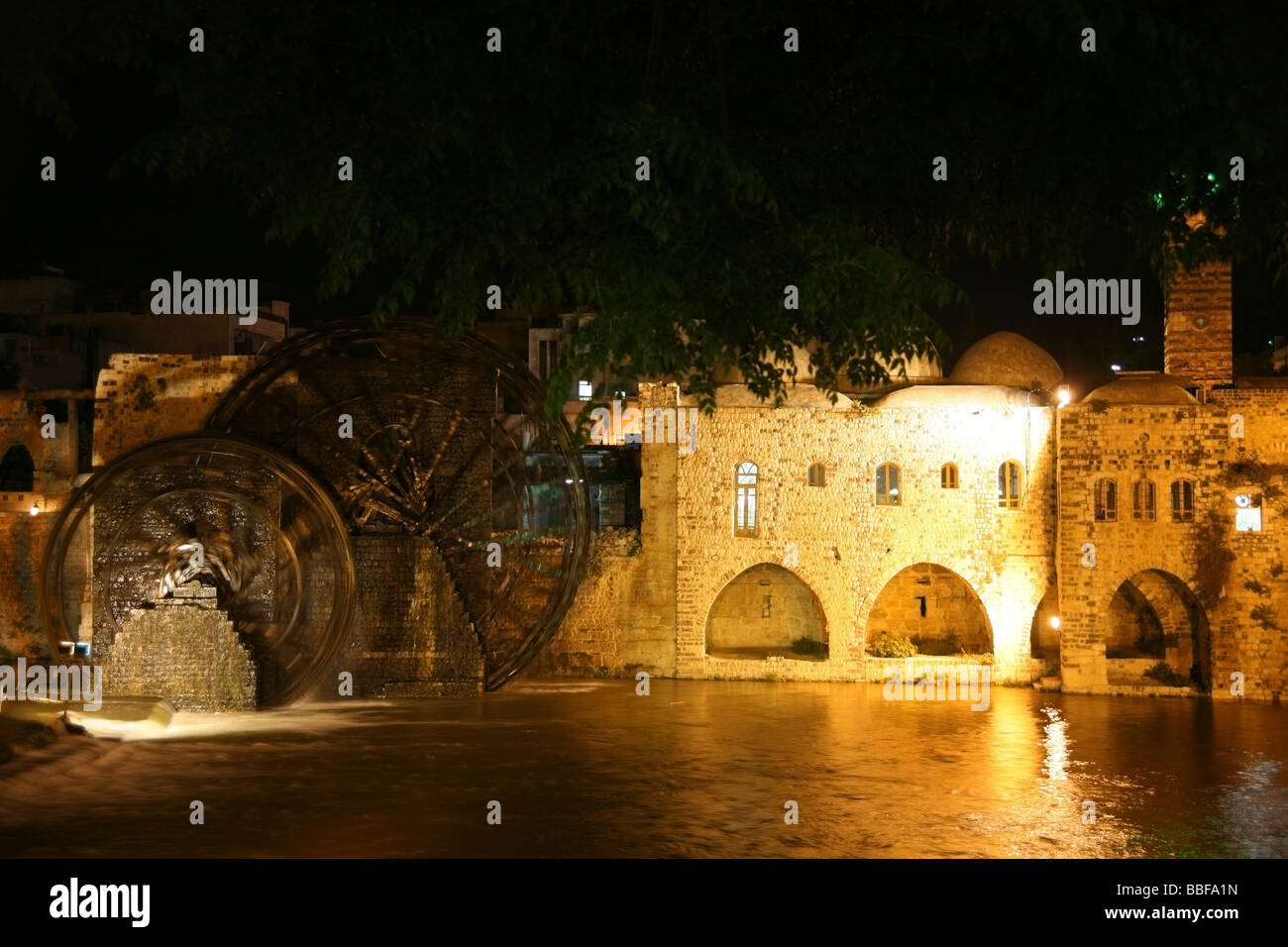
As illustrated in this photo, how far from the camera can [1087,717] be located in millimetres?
19531

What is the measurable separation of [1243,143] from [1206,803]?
848 centimetres

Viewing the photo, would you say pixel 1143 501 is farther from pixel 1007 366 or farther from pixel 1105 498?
pixel 1007 366

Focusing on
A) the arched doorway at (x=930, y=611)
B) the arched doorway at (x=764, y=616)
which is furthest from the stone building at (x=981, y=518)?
the arched doorway at (x=764, y=616)

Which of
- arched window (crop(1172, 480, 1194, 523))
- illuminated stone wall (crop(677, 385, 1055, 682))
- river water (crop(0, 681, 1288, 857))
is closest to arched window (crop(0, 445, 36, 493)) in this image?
river water (crop(0, 681, 1288, 857))

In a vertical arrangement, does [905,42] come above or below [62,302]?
below

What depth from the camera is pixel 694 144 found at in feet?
24.7

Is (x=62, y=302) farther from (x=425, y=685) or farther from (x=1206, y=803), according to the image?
(x=1206, y=803)

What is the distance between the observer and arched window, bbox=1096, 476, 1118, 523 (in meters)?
22.0

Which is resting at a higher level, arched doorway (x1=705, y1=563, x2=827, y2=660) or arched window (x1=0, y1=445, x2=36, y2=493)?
arched window (x1=0, y1=445, x2=36, y2=493)

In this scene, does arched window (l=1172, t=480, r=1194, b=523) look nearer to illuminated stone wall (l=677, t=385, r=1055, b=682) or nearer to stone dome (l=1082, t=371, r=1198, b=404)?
stone dome (l=1082, t=371, r=1198, b=404)

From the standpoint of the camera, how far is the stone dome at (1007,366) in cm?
2402

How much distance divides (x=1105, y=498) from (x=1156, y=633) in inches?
121

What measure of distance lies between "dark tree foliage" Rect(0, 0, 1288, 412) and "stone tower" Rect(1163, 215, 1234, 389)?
14995mm

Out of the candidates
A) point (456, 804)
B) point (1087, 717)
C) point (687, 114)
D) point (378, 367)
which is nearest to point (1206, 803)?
point (1087, 717)
